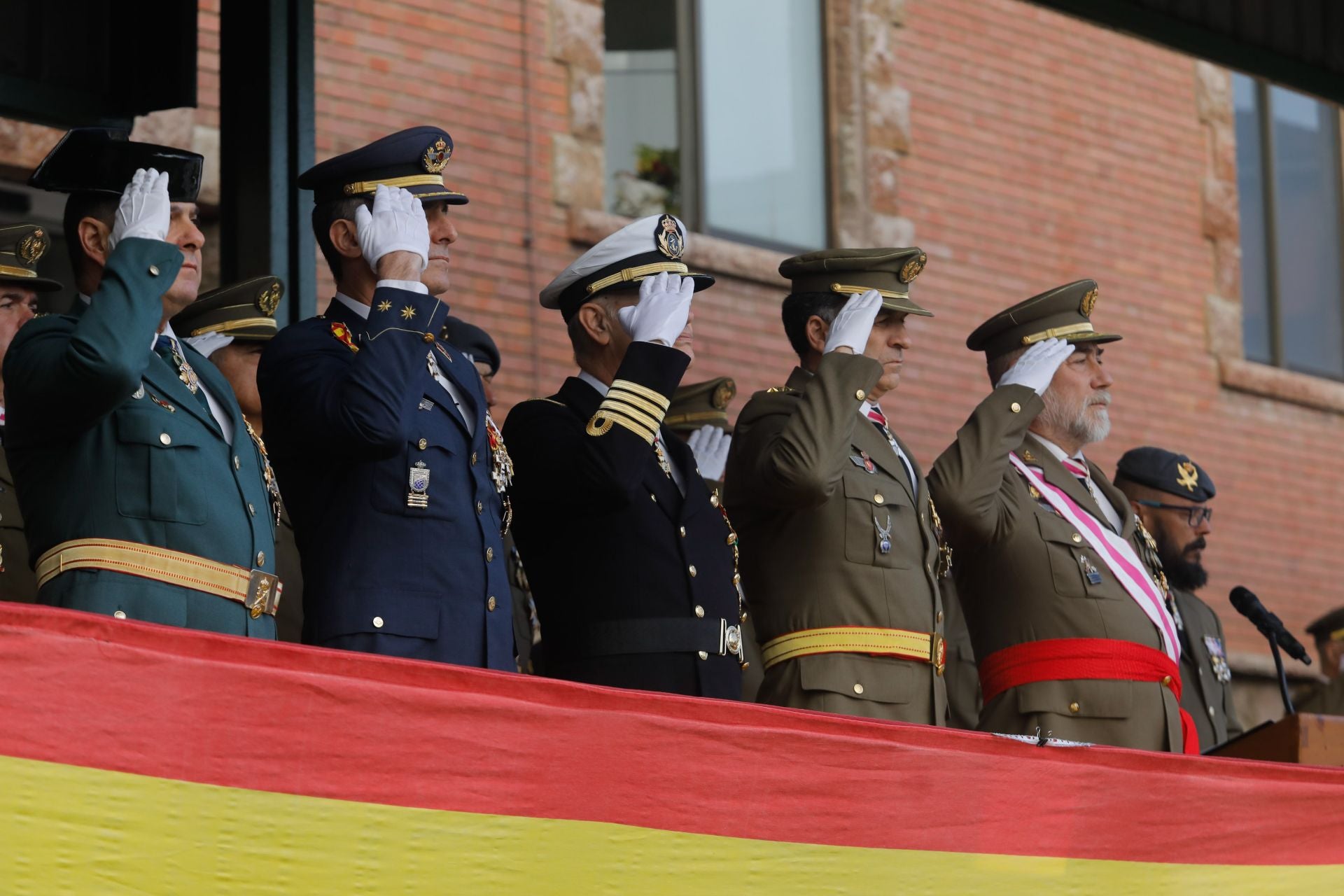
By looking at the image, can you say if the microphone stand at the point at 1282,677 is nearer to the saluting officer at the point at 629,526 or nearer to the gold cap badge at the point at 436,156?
the saluting officer at the point at 629,526

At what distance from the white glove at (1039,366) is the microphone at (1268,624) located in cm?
81

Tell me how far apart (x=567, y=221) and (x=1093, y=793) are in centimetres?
565

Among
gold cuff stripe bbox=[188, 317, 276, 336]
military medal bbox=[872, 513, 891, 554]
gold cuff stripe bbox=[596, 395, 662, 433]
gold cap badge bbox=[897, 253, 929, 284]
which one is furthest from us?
gold cuff stripe bbox=[188, 317, 276, 336]

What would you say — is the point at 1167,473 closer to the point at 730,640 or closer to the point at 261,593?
the point at 730,640

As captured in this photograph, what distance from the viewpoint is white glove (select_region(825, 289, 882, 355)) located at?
503 cm

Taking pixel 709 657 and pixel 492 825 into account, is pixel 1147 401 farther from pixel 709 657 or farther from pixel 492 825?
pixel 492 825

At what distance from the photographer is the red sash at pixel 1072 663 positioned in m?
5.30

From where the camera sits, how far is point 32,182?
437 centimetres

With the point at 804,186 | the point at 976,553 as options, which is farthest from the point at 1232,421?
the point at 976,553

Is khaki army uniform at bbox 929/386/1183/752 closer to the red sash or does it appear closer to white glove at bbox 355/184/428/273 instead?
the red sash

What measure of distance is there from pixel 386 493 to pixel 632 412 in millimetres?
547

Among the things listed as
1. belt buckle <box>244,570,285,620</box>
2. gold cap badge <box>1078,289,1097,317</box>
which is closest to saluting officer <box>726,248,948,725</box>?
gold cap badge <box>1078,289,1097,317</box>

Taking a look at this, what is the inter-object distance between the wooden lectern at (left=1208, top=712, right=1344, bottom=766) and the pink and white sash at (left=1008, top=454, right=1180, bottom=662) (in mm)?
856

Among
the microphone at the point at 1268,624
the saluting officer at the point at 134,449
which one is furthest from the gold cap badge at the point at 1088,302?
the saluting officer at the point at 134,449
